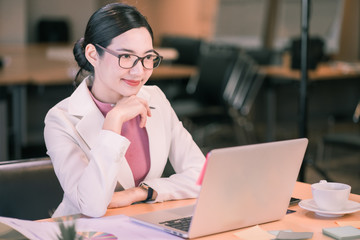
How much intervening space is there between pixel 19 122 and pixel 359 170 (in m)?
→ 3.00

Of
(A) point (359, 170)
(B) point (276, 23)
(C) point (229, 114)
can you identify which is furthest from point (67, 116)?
(B) point (276, 23)

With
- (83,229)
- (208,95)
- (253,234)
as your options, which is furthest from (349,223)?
(208,95)

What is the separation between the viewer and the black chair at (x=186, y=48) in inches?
245

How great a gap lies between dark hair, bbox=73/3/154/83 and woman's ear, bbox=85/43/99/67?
0.05 ft

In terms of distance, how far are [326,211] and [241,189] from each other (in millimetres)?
316

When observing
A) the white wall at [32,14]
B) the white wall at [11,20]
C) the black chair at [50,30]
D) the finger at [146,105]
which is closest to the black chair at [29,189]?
the finger at [146,105]

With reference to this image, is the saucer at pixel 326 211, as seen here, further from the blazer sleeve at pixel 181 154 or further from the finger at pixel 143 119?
the finger at pixel 143 119

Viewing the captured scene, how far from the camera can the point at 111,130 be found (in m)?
1.65

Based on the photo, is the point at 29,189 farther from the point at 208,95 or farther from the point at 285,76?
the point at 285,76

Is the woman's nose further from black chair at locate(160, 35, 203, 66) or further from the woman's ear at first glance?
black chair at locate(160, 35, 203, 66)

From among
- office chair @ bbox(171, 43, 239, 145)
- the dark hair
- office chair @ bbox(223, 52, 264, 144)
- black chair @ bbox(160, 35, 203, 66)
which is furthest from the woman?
black chair @ bbox(160, 35, 203, 66)

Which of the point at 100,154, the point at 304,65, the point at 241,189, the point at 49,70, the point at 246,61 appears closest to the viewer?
the point at 241,189

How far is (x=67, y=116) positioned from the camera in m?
1.80

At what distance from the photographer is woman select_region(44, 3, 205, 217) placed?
162 centimetres
